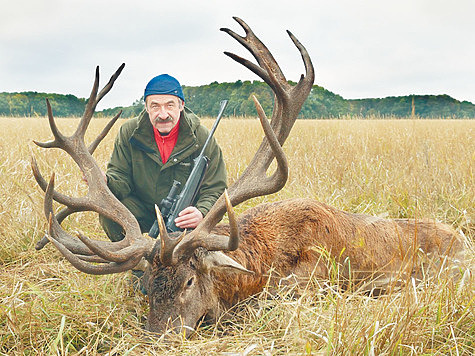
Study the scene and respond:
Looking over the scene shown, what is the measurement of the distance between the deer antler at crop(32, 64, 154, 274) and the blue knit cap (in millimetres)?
597

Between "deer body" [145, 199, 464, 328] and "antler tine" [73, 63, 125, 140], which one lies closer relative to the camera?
"deer body" [145, 199, 464, 328]

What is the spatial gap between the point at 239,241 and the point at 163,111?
60.7 inches

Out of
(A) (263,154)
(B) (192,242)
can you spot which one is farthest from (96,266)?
(A) (263,154)

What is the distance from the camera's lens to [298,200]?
3.63 metres

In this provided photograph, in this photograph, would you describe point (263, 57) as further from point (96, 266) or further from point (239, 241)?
point (96, 266)

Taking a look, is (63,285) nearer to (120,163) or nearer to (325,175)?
(120,163)

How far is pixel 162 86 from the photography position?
4102mm

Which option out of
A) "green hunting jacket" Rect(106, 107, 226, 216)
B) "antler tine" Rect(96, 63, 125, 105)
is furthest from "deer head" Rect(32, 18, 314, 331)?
"green hunting jacket" Rect(106, 107, 226, 216)

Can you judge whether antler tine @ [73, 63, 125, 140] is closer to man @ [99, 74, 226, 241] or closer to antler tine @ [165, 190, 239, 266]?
man @ [99, 74, 226, 241]

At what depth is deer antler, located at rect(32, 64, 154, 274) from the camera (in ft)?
9.07

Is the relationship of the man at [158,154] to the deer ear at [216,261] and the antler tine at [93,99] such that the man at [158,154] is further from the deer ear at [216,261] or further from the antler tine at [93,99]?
the deer ear at [216,261]

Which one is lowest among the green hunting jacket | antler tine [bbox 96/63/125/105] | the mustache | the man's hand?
the man's hand

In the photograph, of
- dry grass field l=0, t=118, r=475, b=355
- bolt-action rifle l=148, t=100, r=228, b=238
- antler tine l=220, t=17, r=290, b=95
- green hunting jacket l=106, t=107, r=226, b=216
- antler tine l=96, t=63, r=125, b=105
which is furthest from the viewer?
green hunting jacket l=106, t=107, r=226, b=216

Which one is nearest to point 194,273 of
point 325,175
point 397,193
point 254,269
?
point 254,269
